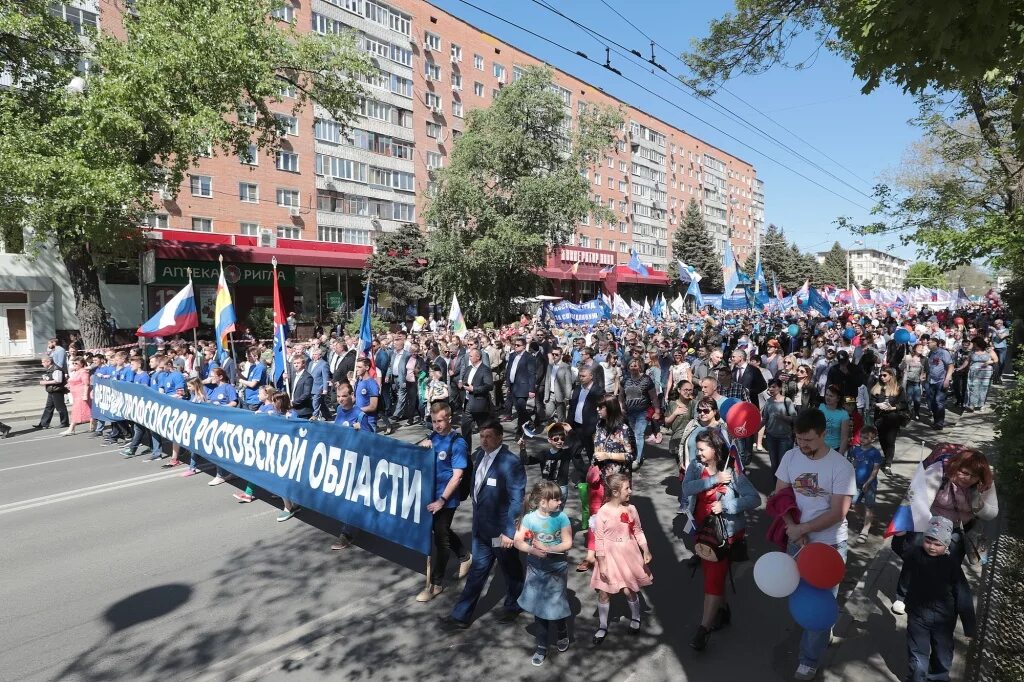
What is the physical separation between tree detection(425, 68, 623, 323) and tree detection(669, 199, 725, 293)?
111 feet

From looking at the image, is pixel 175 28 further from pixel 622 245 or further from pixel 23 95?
pixel 622 245

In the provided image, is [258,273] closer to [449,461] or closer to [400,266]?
[400,266]

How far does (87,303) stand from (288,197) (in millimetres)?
19388

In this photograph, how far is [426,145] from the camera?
46000mm

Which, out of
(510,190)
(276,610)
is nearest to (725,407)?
(276,610)

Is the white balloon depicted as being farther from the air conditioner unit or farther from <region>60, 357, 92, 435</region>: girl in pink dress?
the air conditioner unit

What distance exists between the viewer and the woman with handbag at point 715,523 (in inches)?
176

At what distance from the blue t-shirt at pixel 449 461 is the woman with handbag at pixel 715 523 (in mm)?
1904

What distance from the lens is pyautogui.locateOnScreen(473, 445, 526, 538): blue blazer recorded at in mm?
4988

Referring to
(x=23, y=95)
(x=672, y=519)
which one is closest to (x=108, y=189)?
(x=23, y=95)

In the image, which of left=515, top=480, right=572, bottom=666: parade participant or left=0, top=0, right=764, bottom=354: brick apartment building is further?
left=0, top=0, right=764, bottom=354: brick apartment building

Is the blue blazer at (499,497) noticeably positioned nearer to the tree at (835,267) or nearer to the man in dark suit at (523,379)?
the man in dark suit at (523,379)

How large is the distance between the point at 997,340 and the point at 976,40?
54.0 feet

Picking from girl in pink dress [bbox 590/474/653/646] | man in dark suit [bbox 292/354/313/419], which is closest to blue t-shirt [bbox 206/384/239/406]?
man in dark suit [bbox 292/354/313/419]
